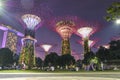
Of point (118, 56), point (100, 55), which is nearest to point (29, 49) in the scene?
point (100, 55)

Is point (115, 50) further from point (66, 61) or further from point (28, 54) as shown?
point (28, 54)

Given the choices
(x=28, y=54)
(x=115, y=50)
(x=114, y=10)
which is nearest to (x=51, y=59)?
(x=28, y=54)

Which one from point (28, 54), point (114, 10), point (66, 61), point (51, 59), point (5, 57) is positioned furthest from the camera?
point (28, 54)

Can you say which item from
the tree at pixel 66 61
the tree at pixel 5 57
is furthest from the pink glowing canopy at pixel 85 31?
the tree at pixel 5 57

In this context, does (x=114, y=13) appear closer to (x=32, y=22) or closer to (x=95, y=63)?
(x=95, y=63)

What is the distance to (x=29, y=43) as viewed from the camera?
157m

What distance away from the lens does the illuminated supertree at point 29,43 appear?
128375 millimetres

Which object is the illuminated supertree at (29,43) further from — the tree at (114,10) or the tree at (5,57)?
the tree at (114,10)

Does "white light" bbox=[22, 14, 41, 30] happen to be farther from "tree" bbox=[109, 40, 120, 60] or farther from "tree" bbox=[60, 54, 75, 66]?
"tree" bbox=[109, 40, 120, 60]

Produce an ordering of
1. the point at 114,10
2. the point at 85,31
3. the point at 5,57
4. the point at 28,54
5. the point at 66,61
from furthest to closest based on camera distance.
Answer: the point at 85,31
the point at 28,54
the point at 66,61
the point at 5,57
the point at 114,10

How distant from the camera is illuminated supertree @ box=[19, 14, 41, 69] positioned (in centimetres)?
12838

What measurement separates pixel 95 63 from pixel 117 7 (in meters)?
79.5

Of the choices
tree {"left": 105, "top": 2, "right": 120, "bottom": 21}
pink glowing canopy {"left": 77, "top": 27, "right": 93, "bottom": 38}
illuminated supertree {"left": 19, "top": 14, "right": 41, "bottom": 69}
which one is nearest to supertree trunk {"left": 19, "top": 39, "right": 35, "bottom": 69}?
illuminated supertree {"left": 19, "top": 14, "right": 41, "bottom": 69}

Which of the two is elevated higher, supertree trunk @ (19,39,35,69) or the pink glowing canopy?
the pink glowing canopy
